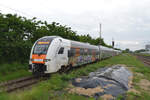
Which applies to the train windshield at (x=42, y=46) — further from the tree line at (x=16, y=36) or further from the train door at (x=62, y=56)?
the tree line at (x=16, y=36)

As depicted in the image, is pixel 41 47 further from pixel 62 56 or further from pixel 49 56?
pixel 62 56

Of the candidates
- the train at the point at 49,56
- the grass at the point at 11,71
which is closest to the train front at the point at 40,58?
the train at the point at 49,56

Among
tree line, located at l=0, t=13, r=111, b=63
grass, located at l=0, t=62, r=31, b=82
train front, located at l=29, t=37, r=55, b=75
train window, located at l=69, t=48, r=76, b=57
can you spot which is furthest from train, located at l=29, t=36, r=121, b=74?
tree line, located at l=0, t=13, r=111, b=63

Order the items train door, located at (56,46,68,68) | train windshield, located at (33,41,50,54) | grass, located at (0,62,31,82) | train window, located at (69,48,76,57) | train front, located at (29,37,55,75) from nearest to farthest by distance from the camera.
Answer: train front, located at (29,37,55,75) → grass, located at (0,62,31,82) → train windshield, located at (33,41,50,54) → train door, located at (56,46,68,68) → train window, located at (69,48,76,57)

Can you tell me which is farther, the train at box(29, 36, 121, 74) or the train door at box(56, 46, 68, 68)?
the train door at box(56, 46, 68, 68)

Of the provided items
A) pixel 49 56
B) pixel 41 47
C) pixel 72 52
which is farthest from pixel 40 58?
pixel 72 52

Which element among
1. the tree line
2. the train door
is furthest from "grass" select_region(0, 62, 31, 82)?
the train door

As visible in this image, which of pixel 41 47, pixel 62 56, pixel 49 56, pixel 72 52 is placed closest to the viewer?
pixel 49 56

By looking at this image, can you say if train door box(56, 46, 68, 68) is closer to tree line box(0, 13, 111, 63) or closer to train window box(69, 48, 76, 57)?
train window box(69, 48, 76, 57)

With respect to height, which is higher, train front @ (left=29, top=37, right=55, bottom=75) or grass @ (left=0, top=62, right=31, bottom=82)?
train front @ (left=29, top=37, right=55, bottom=75)

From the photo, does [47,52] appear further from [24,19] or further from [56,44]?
[24,19]

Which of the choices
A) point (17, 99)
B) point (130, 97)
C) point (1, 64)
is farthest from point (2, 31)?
point (130, 97)

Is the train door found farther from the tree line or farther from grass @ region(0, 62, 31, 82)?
the tree line

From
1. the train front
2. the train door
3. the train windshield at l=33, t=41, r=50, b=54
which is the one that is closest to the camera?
the train front
